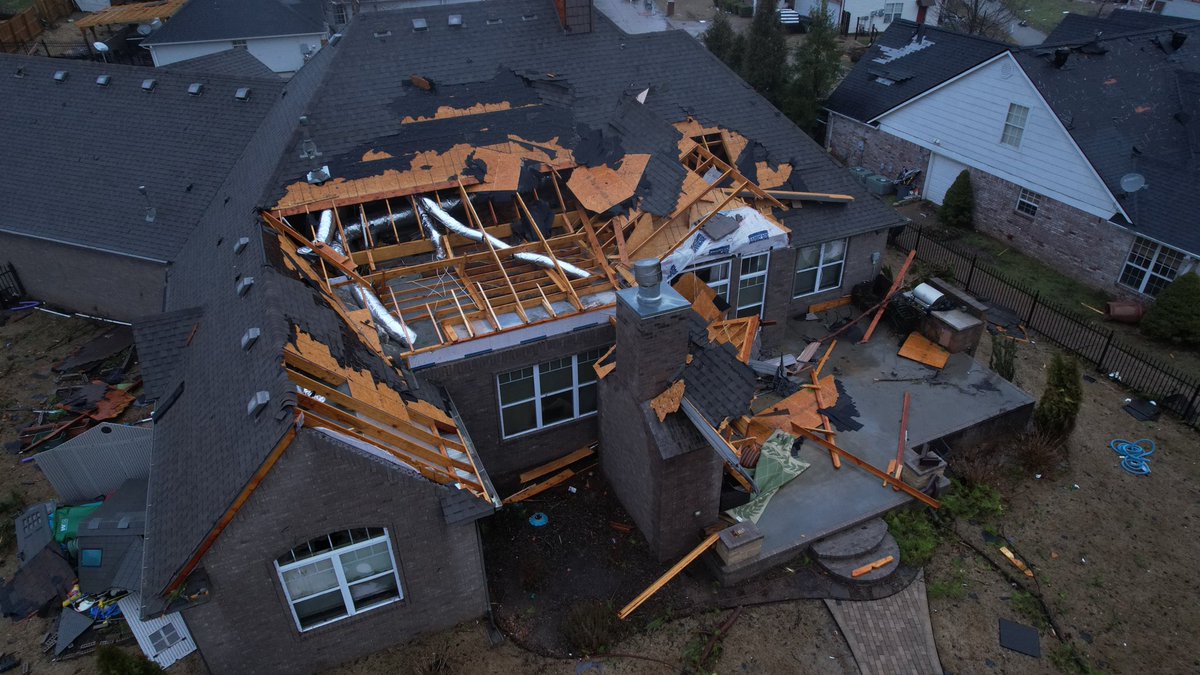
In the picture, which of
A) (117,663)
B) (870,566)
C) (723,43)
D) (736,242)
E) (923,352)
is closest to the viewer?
(117,663)

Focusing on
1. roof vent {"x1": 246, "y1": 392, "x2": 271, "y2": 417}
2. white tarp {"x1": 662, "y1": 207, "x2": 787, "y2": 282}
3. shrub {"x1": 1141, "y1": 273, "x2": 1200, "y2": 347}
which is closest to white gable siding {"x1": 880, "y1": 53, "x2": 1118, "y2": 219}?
shrub {"x1": 1141, "y1": 273, "x2": 1200, "y2": 347}

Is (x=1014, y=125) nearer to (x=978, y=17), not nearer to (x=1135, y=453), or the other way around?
(x=1135, y=453)

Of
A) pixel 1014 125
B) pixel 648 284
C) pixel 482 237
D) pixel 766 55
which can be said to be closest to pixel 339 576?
pixel 648 284

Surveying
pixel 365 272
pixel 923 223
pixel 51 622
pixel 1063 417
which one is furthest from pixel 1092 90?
pixel 51 622

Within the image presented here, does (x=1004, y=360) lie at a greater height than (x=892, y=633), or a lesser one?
greater

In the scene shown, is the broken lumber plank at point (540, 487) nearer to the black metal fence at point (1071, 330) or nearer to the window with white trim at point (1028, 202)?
the black metal fence at point (1071, 330)

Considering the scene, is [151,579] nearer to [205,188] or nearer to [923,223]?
[205,188]

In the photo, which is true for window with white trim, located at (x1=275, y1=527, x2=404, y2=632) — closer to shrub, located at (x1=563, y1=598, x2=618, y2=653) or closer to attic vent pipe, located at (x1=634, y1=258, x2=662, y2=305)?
shrub, located at (x1=563, y1=598, x2=618, y2=653)
